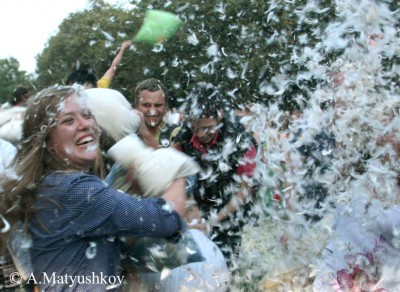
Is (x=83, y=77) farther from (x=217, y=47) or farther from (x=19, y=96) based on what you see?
(x=217, y=47)

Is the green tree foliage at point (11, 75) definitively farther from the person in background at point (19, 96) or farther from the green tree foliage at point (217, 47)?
the person in background at point (19, 96)

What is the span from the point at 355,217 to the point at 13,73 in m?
8.04

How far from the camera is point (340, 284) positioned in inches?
108

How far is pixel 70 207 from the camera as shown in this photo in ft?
6.67

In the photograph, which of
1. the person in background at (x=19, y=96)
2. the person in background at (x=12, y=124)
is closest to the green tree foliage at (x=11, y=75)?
the person in background at (x=19, y=96)

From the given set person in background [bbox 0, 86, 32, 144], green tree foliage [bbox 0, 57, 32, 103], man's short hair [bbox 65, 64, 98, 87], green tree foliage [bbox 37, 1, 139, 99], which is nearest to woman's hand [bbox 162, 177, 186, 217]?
person in background [bbox 0, 86, 32, 144]

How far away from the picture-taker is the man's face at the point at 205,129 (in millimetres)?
3707

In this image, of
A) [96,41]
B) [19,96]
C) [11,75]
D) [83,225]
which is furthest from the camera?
[11,75]

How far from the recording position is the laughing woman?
2039mm

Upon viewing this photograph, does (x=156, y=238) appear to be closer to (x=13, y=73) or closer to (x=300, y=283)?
(x=300, y=283)

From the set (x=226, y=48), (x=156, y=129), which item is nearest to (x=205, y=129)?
(x=156, y=129)

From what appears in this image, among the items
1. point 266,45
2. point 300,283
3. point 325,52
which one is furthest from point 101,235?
point 266,45

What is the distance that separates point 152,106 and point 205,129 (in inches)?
19.4

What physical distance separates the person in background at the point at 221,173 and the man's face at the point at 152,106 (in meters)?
0.25
